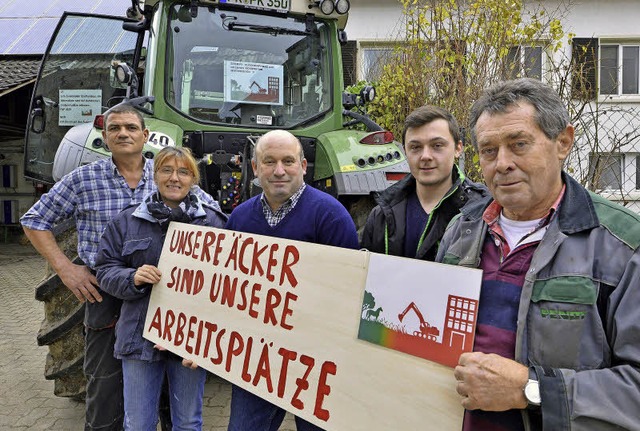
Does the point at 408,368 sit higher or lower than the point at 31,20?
lower

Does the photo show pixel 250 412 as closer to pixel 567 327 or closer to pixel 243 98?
pixel 567 327

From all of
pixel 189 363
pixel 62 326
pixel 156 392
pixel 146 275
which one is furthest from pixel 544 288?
pixel 62 326

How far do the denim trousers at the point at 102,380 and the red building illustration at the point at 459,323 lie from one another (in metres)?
1.87

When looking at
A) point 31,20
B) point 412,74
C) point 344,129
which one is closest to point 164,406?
point 344,129

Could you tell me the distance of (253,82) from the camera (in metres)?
4.10

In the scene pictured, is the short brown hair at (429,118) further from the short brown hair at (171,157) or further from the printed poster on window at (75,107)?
the printed poster on window at (75,107)

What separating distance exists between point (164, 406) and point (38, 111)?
133 inches

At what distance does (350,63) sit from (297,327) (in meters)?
8.37

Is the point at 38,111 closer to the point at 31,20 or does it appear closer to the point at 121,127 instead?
the point at 121,127

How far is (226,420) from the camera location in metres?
3.53

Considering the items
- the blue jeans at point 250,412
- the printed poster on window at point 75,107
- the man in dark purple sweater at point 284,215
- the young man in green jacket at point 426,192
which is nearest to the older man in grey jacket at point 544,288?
the young man in green jacket at point 426,192

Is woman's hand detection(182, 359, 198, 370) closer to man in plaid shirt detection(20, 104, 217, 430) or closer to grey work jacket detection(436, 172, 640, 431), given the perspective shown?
man in plaid shirt detection(20, 104, 217, 430)

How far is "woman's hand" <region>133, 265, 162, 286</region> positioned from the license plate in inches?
96.9

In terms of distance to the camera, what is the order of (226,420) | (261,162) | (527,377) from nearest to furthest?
(527,377), (261,162), (226,420)
